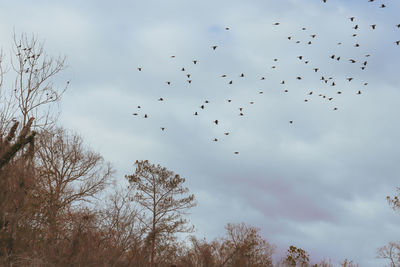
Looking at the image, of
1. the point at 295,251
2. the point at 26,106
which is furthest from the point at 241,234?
the point at 26,106

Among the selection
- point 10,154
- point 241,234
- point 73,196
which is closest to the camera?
point 10,154

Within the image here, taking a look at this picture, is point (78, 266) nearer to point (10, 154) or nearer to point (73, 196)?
point (10, 154)

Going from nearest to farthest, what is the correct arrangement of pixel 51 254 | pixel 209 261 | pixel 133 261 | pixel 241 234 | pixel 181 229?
pixel 51 254 < pixel 133 261 < pixel 209 261 < pixel 181 229 < pixel 241 234

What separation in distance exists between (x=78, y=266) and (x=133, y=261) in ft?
5.98

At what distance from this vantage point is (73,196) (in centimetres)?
3180

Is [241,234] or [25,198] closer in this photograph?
[25,198]

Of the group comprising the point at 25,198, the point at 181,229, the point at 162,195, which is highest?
the point at 162,195

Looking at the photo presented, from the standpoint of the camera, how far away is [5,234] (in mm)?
12391

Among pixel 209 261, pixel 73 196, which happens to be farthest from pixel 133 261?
pixel 73 196

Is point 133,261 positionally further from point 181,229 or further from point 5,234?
point 181,229

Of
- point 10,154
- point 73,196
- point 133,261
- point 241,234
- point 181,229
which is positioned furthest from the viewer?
point 241,234

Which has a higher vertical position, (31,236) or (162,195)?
(162,195)

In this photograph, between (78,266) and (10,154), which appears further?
(10,154)

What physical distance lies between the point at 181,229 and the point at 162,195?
4.12m
